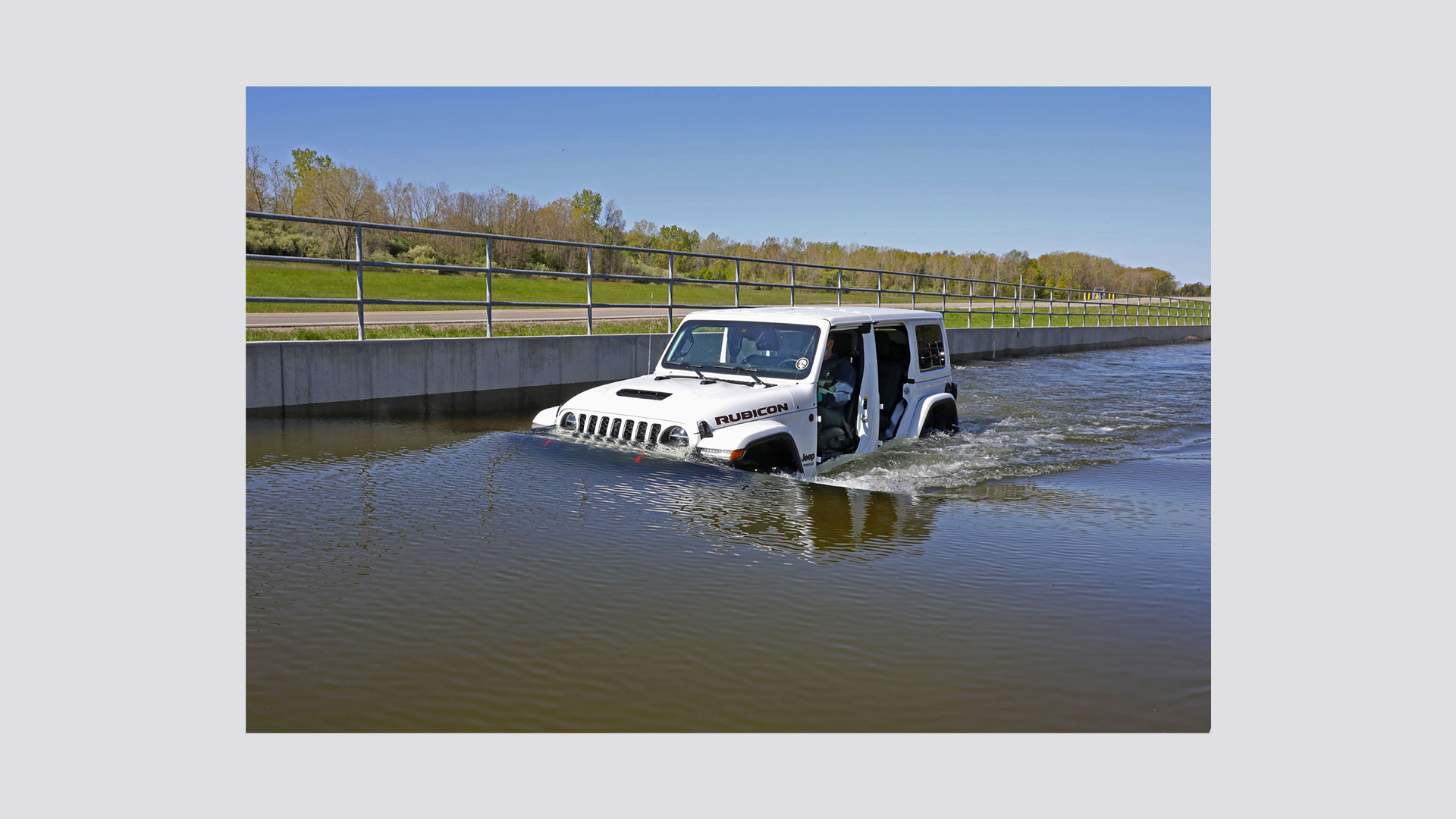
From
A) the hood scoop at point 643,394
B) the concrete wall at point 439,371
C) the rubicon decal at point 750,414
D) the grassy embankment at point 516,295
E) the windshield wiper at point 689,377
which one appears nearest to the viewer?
the rubicon decal at point 750,414

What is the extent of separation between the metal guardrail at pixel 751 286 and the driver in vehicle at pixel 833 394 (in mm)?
3595

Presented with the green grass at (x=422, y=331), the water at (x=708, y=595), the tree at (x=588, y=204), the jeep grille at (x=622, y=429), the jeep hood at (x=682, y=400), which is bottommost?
the water at (x=708, y=595)

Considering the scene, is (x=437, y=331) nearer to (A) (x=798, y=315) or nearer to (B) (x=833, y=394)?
(A) (x=798, y=315)

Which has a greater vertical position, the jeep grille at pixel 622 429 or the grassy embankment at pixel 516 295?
the grassy embankment at pixel 516 295

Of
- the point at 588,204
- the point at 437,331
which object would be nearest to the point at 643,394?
the point at 437,331

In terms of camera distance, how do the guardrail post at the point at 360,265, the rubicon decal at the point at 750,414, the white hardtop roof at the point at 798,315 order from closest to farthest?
the rubicon decal at the point at 750,414
the white hardtop roof at the point at 798,315
the guardrail post at the point at 360,265

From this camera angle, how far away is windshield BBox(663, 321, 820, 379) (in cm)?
870

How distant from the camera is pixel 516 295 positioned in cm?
3189

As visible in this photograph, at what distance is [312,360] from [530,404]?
3.17m

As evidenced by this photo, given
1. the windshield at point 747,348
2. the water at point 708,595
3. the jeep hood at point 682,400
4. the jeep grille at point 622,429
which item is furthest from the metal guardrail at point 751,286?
the water at point 708,595

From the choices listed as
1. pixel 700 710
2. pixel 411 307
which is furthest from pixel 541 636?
pixel 411 307

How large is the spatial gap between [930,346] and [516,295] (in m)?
23.1

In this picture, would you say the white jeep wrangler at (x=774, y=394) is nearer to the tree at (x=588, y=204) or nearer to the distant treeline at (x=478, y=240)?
the distant treeline at (x=478, y=240)

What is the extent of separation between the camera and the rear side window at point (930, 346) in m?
10.4
